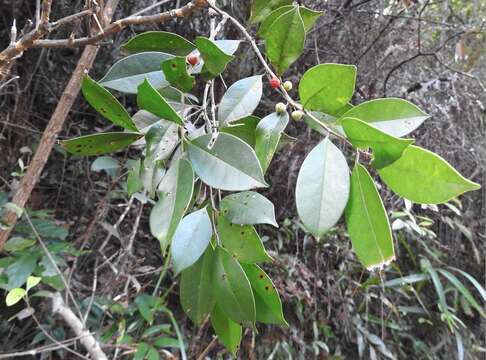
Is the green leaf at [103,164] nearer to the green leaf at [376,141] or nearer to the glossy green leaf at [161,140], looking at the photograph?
the glossy green leaf at [161,140]

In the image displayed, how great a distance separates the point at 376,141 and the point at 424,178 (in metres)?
0.05

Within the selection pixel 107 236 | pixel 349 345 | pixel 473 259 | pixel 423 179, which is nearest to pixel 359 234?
pixel 423 179

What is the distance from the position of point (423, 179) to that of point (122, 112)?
0.28 metres

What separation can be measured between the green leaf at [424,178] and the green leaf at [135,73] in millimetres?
257

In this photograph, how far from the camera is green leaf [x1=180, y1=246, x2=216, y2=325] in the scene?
1.31 ft

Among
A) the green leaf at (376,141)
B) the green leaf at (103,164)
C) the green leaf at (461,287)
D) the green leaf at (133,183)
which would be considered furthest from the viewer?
the green leaf at (461,287)

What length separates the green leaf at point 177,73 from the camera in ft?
1.24

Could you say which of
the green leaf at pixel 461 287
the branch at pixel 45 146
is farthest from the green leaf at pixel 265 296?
the green leaf at pixel 461 287

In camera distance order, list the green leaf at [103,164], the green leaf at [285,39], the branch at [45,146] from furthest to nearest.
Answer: the green leaf at [103,164], the branch at [45,146], the green leaf at [285,39]

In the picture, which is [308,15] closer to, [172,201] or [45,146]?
[172,201]

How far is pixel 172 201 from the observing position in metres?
0.34

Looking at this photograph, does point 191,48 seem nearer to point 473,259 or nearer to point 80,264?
point 80,264

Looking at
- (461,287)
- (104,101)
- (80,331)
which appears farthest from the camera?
(461,287)

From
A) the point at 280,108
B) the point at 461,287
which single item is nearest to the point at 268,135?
the point at 280,108
